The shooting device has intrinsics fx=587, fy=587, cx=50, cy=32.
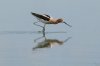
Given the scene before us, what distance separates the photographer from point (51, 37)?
14094 millimetres

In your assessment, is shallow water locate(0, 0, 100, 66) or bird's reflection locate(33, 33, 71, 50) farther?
bird's reflection locate(33, 33, 71, 50)

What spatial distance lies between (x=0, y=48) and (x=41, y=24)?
4.21 m

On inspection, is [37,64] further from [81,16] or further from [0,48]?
[81,16]

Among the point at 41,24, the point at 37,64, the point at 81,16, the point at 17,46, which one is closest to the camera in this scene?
the point at 37,64

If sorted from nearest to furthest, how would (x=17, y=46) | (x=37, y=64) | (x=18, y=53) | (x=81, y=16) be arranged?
(x=37, y=64), (x=18, y=53), (x=17, y=46), (x=81, y=16)

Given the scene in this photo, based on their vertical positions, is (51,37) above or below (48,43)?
above

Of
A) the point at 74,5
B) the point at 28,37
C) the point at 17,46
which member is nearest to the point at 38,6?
the point at 74,5

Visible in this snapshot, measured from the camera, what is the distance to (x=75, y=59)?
11211mm

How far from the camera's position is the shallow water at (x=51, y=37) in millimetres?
11203

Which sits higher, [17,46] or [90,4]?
[90,4]

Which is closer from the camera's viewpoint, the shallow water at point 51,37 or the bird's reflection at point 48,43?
the shallow water at point 51,37

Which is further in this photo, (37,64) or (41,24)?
(41,24)

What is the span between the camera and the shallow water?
1120cm

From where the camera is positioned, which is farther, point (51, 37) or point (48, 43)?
point (51, 37)
